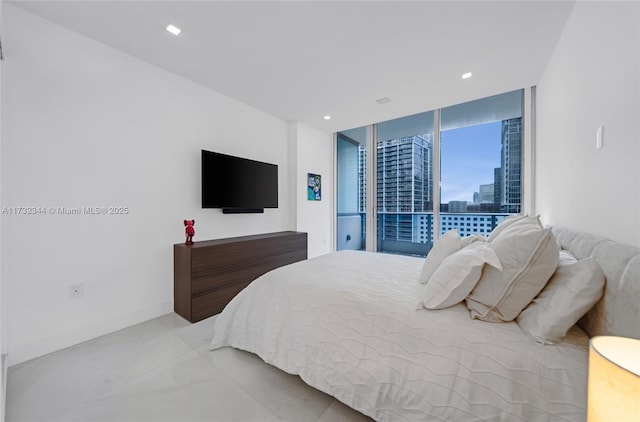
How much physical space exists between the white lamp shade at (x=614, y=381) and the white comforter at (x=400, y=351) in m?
0.47

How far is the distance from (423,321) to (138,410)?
1.54 meters

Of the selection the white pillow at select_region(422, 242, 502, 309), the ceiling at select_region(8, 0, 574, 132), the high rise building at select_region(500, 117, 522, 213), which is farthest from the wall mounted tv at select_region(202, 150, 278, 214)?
the high rise building at select_region(500, 117, 522, 213)

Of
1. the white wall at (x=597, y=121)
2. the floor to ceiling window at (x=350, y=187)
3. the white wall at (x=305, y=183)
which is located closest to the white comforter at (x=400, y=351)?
the white wall at (x=597, y=121)

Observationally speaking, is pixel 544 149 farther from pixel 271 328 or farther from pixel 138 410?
pixel 138 410

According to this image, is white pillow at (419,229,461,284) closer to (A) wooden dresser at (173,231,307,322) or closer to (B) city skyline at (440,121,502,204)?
(A) wooden dresser at (173,231,307,322)

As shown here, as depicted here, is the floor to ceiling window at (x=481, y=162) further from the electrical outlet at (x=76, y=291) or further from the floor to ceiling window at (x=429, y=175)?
the electrical outlet at (x=76, y=291)

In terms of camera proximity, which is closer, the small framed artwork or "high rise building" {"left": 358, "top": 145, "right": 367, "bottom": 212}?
the small framed artwork

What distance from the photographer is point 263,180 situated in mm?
3596

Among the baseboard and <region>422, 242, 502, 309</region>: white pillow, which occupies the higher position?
<region>422, 242, 502, 309</region>: white pillow

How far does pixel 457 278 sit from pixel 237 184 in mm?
2682

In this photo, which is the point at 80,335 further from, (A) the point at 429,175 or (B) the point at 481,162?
(B) the point at 481,162

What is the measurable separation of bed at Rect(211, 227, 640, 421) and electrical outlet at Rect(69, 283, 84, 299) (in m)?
1.39

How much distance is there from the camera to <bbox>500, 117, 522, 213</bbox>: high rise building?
3.42m

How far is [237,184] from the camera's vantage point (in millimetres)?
3227
